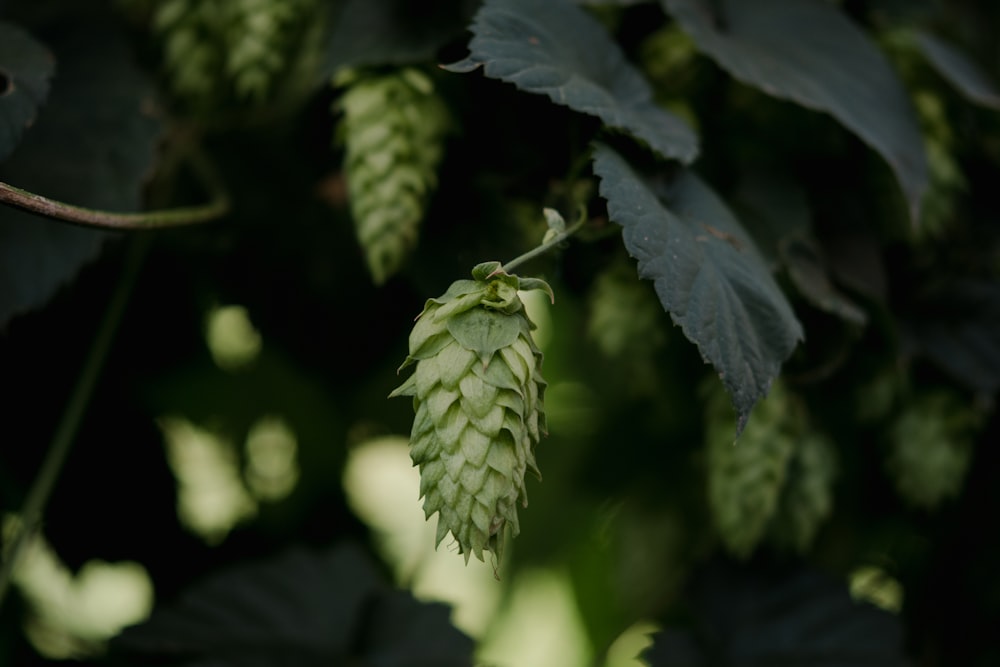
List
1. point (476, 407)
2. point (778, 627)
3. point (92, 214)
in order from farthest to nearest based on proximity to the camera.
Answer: point (778, 627)
point (92, 214)
point (476, 407)

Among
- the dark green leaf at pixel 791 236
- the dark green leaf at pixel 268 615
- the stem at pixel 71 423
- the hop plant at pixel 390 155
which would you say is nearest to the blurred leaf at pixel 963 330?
the dark green leaf at pixel 791 236

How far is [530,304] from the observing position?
1.24 m

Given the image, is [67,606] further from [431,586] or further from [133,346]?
[431,586]

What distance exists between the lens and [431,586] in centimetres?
153

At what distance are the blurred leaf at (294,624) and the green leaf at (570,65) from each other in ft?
1.67

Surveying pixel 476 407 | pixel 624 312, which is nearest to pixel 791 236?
pixel 624 312

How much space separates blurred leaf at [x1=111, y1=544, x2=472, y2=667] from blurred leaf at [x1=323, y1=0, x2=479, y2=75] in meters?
0.51

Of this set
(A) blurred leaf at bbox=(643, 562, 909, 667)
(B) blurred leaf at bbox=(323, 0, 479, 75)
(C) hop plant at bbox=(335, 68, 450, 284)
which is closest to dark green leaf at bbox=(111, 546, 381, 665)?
(A) blurred leaf at bbox=(643, 562, 909, 667)

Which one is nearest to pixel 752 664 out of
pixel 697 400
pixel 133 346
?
pixel 697 400

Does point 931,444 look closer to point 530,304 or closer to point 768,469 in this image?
point 768,469

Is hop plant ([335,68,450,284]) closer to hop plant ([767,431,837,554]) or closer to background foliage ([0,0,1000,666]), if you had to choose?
background foliage ([0,0,1000,666])

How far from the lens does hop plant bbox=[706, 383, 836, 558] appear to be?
28.3 inches

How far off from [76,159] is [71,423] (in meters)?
0.23

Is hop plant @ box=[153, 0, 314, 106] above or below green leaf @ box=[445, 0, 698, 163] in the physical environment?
below
